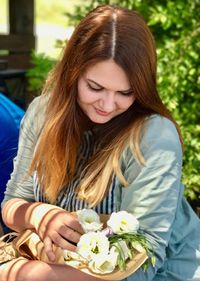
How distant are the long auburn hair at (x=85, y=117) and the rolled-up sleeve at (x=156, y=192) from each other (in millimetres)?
43

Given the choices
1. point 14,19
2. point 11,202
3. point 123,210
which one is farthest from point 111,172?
point 14,19

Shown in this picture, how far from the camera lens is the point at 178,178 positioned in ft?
6.50

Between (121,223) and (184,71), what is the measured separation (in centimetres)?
210

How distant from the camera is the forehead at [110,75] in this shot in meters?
1.95

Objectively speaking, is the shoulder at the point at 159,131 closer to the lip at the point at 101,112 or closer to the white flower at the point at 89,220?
the lip at the point at 101,112

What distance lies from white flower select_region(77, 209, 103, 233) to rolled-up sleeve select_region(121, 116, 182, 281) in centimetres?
15

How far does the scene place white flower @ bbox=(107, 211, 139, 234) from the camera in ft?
5.91

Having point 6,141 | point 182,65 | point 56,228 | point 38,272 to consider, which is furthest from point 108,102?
point 182,65

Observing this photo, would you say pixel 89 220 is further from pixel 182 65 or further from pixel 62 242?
pixel 182 65

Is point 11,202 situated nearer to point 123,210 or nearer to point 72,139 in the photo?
point 72,139

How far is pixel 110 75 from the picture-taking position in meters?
1.96

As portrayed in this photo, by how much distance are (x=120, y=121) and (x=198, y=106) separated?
1.81 meters

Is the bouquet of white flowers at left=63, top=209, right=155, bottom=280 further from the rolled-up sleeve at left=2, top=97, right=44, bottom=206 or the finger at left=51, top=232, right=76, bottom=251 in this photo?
the rolled-up sleeve at left=2, top=97, right=44, bottom=206

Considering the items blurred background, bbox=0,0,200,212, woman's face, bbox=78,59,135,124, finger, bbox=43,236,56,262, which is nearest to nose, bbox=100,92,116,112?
woman's face, bbox=78,59,135,124
